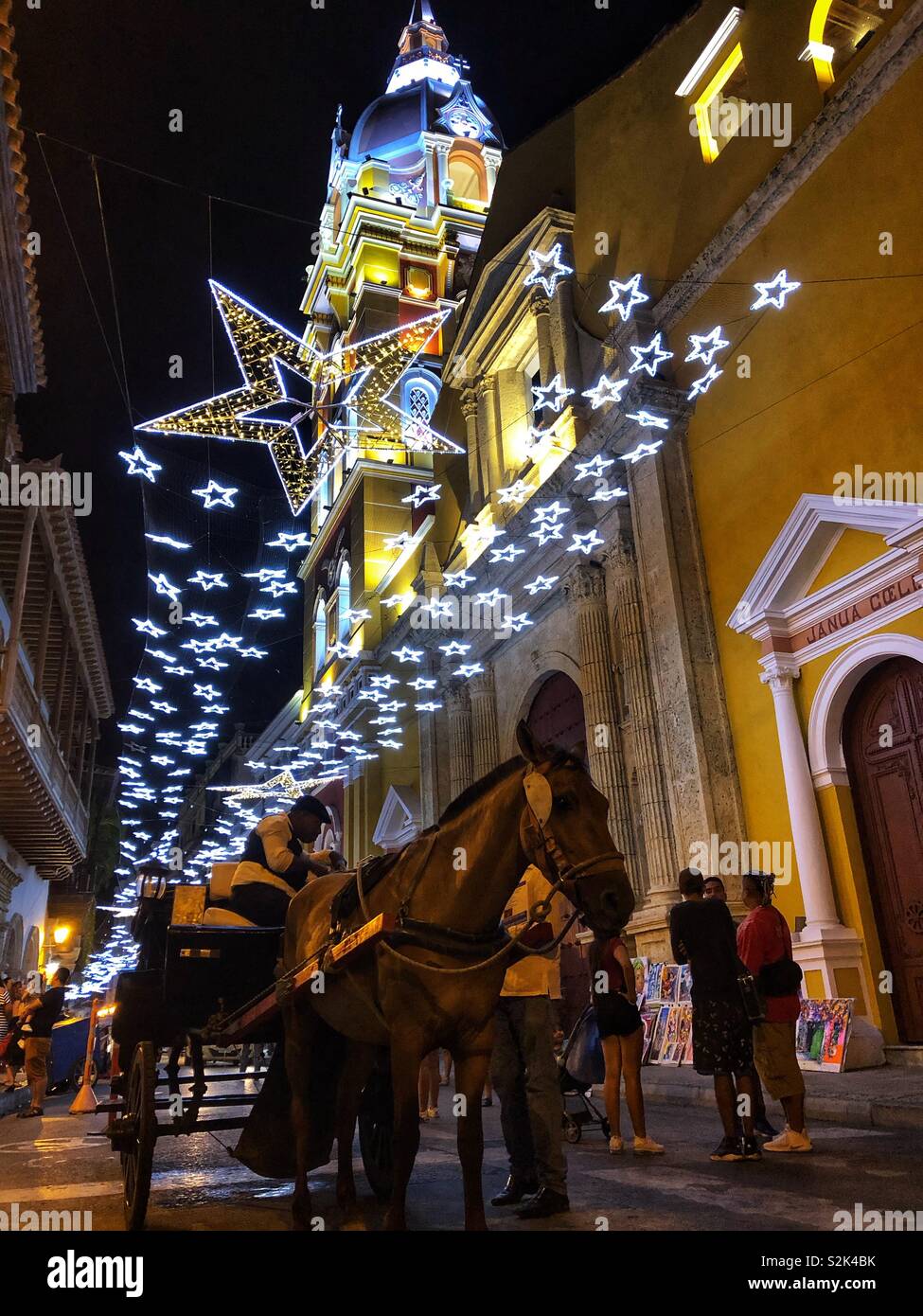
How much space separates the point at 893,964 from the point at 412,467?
77.7 feet

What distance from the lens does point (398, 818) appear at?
2275 centimetres

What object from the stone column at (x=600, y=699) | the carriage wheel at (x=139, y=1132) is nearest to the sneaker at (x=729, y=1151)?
the carriage wheel at (x=139, y=1132)

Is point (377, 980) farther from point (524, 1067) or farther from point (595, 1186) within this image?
point (595, 1186)

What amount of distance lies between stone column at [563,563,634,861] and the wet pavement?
21.5 ft

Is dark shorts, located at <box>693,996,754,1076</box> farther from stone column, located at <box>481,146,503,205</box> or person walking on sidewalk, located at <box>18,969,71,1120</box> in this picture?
stone column, located at <box>481,146,503,205</box>

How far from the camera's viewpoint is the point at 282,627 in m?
37.5

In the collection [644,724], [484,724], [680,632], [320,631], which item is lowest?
[644,724]

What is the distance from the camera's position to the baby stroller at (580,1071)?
21.0 feet

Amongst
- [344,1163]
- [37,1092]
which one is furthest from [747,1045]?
[37,1092]

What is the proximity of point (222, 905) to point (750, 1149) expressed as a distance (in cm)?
345

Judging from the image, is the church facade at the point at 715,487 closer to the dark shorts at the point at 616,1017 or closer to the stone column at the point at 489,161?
the dark shorts at the point at 616,1017

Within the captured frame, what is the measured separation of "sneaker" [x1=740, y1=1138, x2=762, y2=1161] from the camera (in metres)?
5.13

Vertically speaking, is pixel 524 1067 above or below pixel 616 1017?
below

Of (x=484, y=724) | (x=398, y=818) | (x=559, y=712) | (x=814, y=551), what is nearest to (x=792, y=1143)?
(x=814, y=551)
